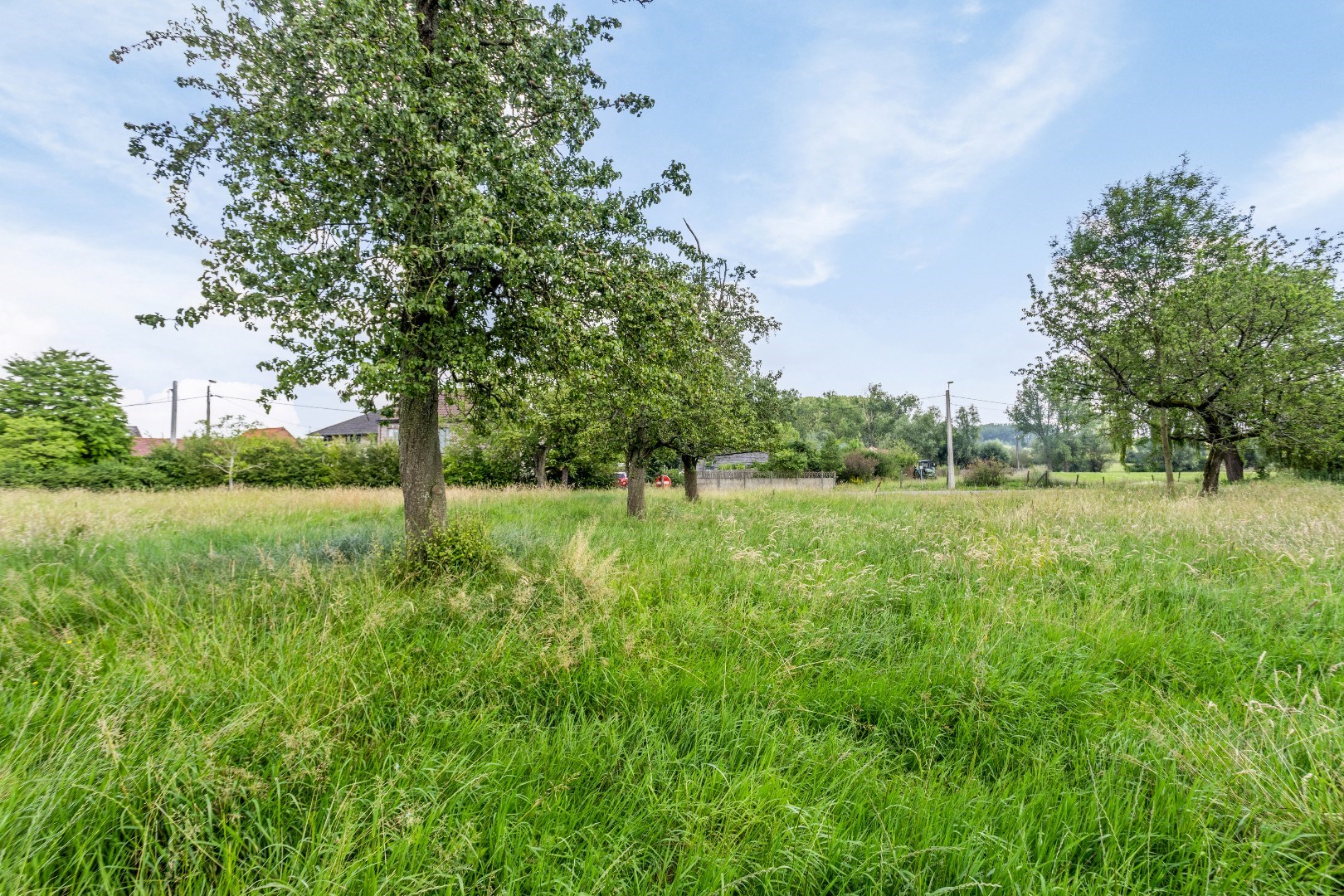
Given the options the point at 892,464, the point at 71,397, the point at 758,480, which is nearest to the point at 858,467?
the point at 892,464

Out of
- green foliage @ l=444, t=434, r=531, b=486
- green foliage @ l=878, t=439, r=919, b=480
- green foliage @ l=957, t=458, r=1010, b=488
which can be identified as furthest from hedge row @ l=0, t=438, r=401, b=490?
green foliage @ l=957, t=458, r=1010, b=488

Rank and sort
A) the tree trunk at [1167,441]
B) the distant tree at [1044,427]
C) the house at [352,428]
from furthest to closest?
the distant tree at [1044,427], the house at [352,428], the tree trunk at [1167,441]

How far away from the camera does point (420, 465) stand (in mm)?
6500

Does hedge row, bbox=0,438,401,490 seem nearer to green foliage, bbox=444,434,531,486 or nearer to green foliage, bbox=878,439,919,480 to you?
green foliage, bbox=444,434,531,486

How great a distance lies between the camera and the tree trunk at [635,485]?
12.8m

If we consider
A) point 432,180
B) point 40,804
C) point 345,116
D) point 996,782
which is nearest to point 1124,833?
point 996,782

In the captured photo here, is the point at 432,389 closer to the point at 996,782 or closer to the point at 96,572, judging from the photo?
the point at 96,572

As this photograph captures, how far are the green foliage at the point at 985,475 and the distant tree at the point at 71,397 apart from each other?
164 feet

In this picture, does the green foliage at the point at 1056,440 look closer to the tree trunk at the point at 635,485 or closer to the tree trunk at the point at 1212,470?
the tree trunk at the point at 1212,470

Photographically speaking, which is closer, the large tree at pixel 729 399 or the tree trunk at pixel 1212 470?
the large tree at pixel 729 399

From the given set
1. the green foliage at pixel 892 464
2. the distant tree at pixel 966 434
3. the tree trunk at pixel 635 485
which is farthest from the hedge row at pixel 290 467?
the distant tree at pixel 966 434

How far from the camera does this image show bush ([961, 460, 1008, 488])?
38.4 m

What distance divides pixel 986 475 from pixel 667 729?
43.7 metres

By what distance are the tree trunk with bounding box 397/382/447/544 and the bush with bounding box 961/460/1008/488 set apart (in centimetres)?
4198
